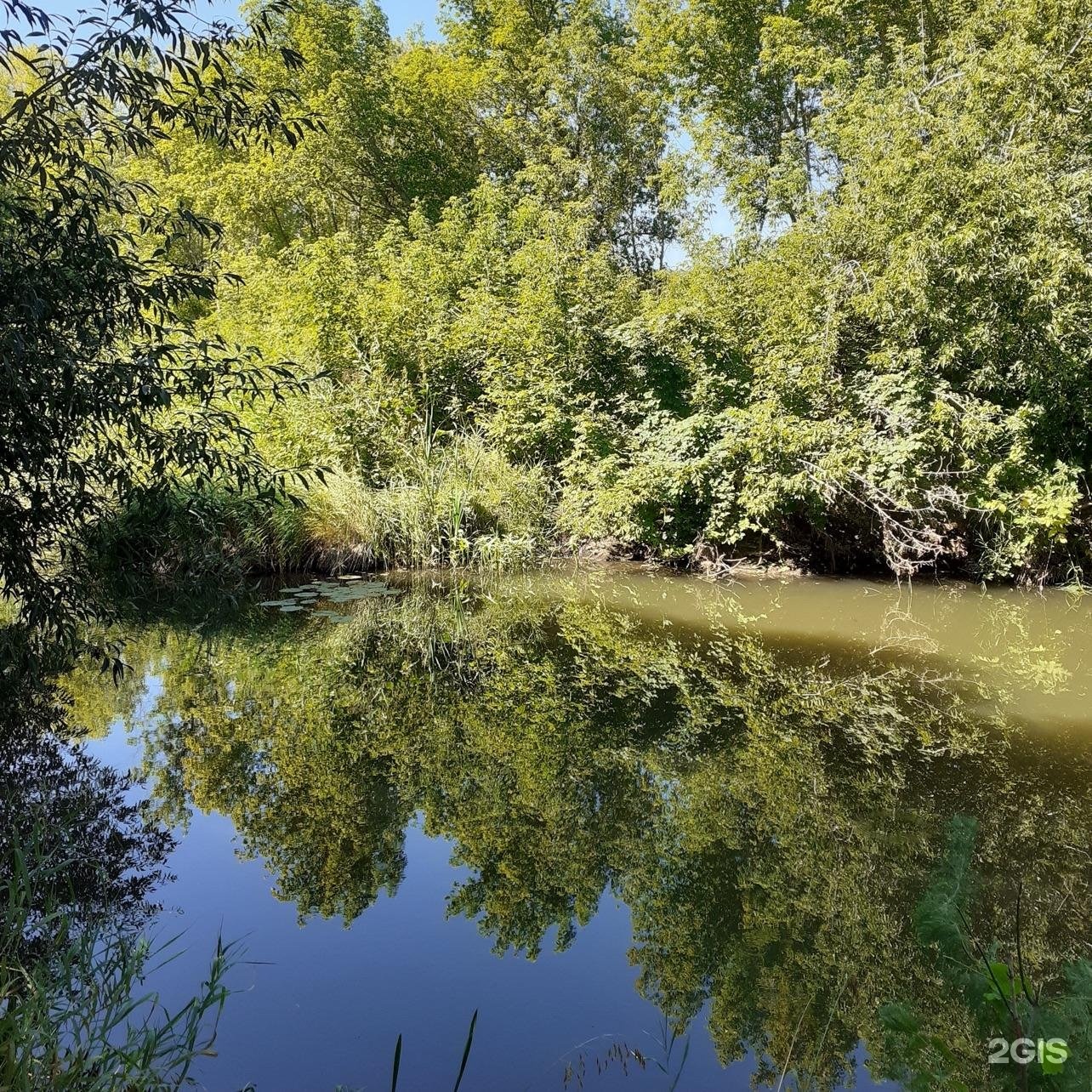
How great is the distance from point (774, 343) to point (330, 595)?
6.52 metres

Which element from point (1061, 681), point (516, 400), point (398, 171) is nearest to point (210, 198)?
point (398, 171)

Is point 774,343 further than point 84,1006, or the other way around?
point 774,343

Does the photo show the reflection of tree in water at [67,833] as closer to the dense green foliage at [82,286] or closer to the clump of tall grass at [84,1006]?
the clump of tall grass at [84,1006]

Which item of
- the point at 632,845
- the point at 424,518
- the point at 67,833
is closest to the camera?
the point at 67,833

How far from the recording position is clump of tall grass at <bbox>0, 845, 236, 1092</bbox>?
2006 millimetres

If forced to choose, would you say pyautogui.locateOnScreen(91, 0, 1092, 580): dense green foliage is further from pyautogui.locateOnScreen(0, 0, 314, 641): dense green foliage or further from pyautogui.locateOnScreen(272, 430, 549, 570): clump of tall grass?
pyautogui.locateOnScreen(0, 0, 314, 641): dense green foliage

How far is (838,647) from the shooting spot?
7230mm

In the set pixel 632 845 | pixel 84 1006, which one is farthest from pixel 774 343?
pixel 84 1006

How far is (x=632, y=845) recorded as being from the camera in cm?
382

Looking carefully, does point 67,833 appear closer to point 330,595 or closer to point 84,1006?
point 84,1006

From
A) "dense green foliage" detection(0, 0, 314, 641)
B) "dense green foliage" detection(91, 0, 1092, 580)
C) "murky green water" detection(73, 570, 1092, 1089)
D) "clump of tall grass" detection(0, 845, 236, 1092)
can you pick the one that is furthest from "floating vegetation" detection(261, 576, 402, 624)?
"clump of tall grass" detection(0, 845, 236, 1092)

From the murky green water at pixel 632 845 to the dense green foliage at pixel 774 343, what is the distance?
126 inches

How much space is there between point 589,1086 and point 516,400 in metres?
11.0

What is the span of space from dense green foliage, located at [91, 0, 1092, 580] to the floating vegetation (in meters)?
0.78
